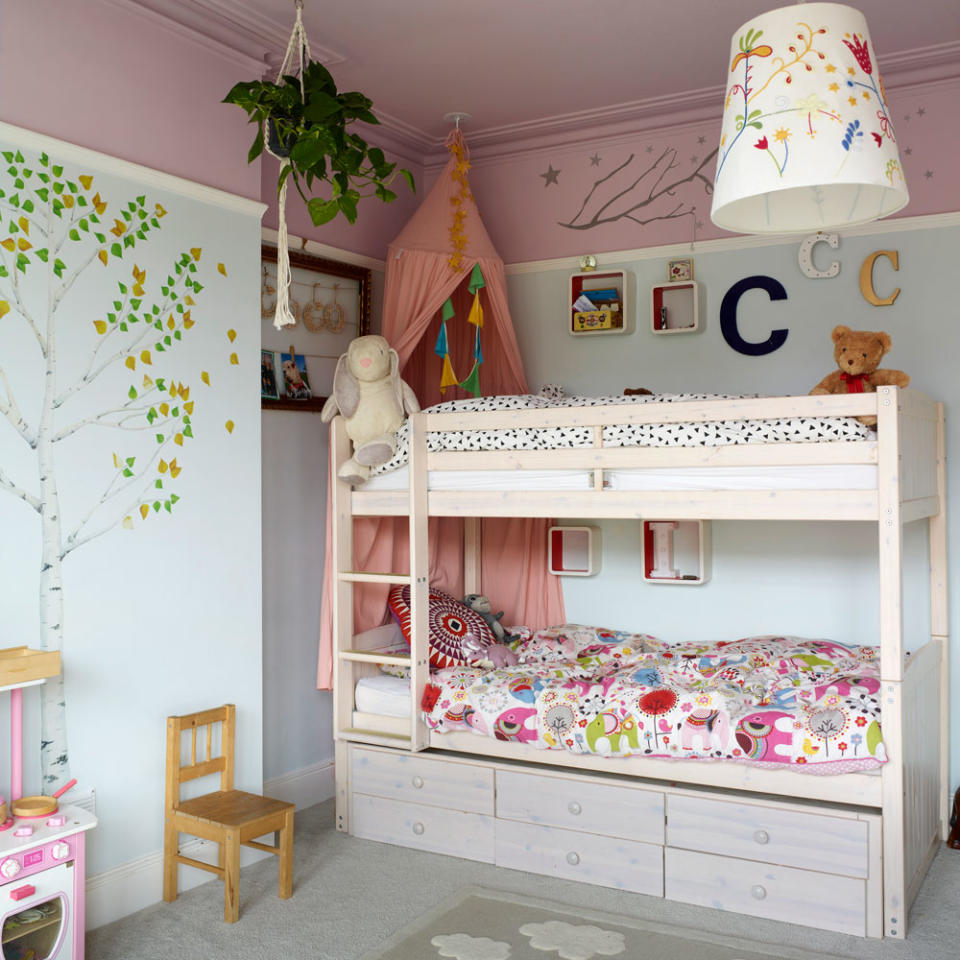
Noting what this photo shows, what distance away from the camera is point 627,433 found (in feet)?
11.1

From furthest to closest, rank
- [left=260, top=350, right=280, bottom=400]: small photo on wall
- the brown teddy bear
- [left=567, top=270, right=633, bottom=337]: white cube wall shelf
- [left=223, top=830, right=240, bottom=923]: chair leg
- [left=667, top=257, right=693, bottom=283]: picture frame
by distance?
[left=567, top=270, right=633, bottom=337]: white cube wall shelf < [left=667, top=257, right=693, bottom=283]: picture frame < [left=260, top=350, right=280, bottom=400]: small photo on wall < the brown teddy bear < [left=223, top=830, right=240, bottom=923]: chair leg

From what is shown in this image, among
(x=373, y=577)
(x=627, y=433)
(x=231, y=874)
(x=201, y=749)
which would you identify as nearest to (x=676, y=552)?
(x=627, y=433)

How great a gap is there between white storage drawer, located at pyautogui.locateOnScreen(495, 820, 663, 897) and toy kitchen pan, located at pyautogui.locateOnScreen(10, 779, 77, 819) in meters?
1.53

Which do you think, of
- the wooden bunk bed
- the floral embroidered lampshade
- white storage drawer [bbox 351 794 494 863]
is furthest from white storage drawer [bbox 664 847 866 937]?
the floral embroidered lampshade

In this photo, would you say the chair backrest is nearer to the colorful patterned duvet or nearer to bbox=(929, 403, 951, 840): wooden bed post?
the colorful patterned duvet

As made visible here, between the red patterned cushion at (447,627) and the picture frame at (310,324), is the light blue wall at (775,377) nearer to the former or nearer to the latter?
the red patterned cushion at (447,627)

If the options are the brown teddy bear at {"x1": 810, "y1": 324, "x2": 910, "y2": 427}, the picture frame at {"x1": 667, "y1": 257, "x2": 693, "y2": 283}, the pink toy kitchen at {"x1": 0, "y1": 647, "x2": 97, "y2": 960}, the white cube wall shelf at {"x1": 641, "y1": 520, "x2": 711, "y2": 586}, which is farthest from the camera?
the picture frame at {"x1": 667, "y1": 257, "x2": 693, "y2": 283}

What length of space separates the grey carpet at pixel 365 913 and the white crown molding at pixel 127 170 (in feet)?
7.90

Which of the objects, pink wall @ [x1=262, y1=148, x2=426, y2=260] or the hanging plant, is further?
pink wall @ [x1=262, y1=148, x2=426, y2=260]

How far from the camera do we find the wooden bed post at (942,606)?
3.77 m

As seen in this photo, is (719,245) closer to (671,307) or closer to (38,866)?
(671,307)

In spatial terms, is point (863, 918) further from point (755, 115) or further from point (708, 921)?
point (755, 115)

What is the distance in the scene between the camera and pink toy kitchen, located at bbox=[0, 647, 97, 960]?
2.52 metres

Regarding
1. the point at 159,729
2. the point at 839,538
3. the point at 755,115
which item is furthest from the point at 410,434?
the point at 755,115
